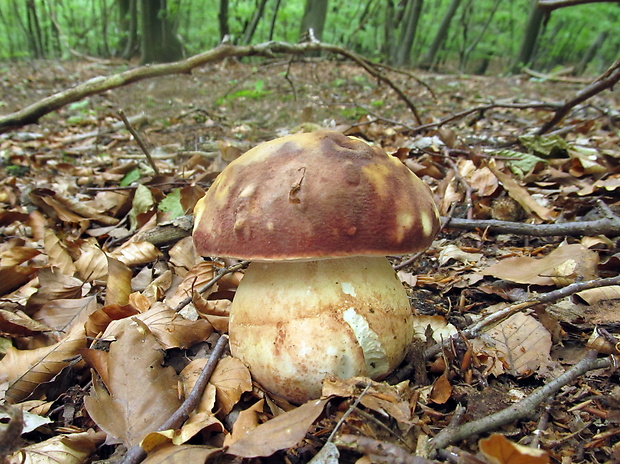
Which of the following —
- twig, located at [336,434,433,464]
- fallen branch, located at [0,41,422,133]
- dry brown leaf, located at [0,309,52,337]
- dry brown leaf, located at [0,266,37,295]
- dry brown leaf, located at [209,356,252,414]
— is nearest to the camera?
twig, located at [336,434,433,464]

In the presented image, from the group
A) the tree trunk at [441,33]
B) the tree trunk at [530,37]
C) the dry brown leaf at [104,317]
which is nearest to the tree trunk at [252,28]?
the tree trunk at [441,33]

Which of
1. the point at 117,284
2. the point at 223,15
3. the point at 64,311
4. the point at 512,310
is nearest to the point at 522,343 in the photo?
the point at 512,310

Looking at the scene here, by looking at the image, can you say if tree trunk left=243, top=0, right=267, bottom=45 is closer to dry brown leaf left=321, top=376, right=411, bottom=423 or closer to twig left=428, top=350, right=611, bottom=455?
dry brown leaf left=321, top=376, right=411, bottom=423

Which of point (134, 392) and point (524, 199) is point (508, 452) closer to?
point (134, 392)

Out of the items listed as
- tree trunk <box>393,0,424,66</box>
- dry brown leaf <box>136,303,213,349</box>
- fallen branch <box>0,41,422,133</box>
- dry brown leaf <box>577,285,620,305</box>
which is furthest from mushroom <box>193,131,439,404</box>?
tree trunk <box>393,0,424,66</box>

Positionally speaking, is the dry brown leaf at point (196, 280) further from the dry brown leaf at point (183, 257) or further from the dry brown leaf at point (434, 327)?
the dry brown leaf at point (434, 327)

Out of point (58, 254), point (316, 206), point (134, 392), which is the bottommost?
point (58, 254)

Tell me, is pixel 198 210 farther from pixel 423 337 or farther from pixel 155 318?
pixel 423 337

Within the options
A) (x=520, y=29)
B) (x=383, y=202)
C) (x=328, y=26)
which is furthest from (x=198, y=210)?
(x=520, y=29)
